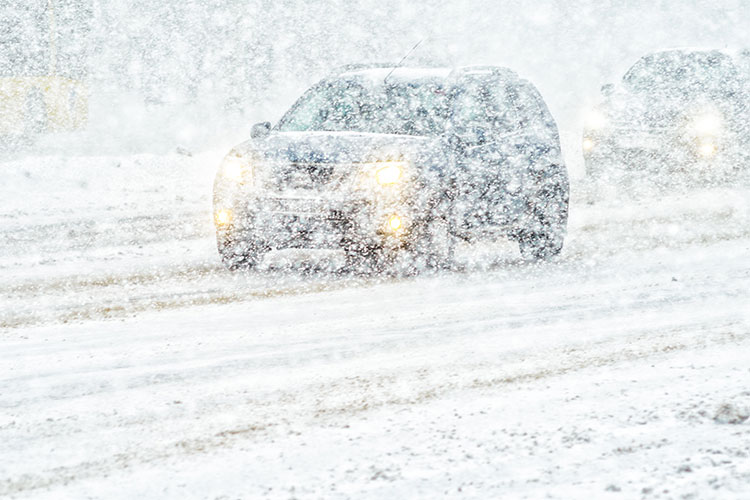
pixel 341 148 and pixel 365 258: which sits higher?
pixel 341 148

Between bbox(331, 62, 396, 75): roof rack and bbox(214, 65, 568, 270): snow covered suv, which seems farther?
bbox(331, 62, 396, 75): roof rack

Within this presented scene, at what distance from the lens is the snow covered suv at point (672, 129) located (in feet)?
48.7

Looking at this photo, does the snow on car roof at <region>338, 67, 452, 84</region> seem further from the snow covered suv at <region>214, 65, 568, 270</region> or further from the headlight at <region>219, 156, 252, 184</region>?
the headlight at <region>219, 156, 252, 184</region>

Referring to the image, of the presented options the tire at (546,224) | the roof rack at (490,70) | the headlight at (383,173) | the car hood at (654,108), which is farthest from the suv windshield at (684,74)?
the headlight at (383,173)

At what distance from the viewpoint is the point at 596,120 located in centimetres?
1538

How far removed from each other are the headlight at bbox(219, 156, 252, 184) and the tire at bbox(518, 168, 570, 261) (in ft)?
8.17

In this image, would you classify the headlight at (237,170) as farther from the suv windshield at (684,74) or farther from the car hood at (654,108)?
the suv windshield at (684,74)

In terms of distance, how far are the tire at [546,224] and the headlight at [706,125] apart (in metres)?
6.27

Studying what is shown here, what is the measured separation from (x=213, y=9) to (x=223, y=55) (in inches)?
69.2

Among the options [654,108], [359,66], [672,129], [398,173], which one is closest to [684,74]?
[654,108]

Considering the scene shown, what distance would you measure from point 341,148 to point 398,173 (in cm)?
51

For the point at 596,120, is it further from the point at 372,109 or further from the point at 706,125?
the point at 372,109

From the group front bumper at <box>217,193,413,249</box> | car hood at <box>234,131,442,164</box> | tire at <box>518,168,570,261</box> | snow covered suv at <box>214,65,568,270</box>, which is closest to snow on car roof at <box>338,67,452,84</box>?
snow covered suv at <box>214,65,568,270</box>

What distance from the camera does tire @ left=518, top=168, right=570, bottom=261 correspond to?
29.9 ft
